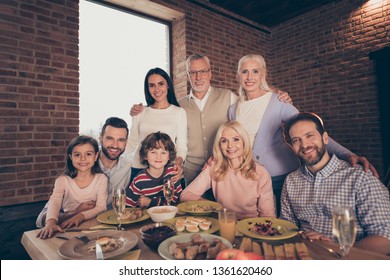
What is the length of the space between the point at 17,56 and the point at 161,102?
1389 millimetres

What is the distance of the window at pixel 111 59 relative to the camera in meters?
2.80

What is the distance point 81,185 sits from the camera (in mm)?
1635

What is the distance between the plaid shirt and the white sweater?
0.99 meters

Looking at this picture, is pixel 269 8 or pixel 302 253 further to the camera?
pixel 269 8

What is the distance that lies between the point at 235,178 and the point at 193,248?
853 mm

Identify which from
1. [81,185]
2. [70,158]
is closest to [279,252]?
[81,185]

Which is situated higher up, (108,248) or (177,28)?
(177,28)

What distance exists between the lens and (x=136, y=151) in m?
2.12

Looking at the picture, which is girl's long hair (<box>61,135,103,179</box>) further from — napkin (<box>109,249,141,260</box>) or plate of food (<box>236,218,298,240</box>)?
plate of food (<box>236,218,298,240</box>)

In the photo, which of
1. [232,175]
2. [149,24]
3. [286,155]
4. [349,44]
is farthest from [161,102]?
[349,44]

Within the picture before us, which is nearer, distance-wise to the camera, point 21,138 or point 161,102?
point 161,102

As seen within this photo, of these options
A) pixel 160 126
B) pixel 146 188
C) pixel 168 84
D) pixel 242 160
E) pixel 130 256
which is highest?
pixel 168 84

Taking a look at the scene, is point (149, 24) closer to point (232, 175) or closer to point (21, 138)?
point (21, 138)

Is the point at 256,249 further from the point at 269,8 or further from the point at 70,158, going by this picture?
the point at 269,8
